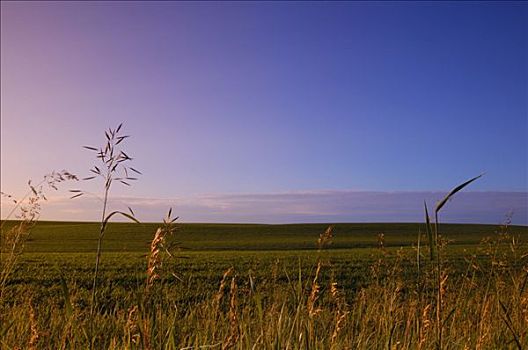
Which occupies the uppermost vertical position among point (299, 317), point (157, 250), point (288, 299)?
point (157, 250)

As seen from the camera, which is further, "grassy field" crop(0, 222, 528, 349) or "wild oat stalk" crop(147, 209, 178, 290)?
"grassy field" crop(0, 222, 528, 349)

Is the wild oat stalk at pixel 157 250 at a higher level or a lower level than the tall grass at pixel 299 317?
higher

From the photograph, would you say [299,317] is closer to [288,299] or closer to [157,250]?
[157,250]

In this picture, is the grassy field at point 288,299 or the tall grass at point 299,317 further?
the grassy field at point 288,299

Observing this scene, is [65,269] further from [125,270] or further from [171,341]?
[171,341]

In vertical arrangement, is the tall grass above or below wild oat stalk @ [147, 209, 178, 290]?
below

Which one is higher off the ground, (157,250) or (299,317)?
(157,250)

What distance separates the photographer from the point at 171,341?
219 cm

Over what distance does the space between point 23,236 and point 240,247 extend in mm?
37999

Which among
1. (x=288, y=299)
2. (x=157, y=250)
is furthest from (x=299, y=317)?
(x=288, y=299)

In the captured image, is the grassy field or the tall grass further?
the grassy field

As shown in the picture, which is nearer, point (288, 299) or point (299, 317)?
point (299, 317)

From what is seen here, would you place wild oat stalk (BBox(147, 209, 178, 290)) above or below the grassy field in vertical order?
above

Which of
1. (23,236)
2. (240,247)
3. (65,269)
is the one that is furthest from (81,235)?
(23,236)
